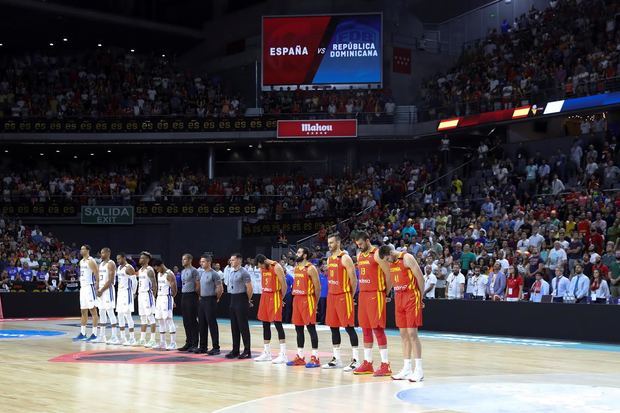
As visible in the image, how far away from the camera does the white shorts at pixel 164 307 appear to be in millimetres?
18703

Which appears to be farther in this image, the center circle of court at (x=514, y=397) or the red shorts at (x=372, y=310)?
the red shorts at (x=372, y=310)

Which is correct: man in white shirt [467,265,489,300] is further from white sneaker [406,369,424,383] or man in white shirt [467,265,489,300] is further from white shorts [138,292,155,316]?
white sneaker [406,369,424,383]

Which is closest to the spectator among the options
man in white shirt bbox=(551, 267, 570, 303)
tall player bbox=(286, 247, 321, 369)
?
man in white shirt bbox=(551, 267, 570, 303)

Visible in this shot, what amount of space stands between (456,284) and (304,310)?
960 cm

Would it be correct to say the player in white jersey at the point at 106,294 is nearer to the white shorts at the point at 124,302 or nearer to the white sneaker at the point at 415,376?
the white shorts at the point at 124,302

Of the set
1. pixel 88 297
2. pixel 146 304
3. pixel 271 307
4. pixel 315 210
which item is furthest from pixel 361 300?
pixel 315 210

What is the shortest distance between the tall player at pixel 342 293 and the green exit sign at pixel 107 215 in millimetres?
26842

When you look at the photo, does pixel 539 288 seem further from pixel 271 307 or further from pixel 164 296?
pixel 164 296

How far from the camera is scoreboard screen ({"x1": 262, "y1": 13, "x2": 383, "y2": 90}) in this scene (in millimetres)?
38812

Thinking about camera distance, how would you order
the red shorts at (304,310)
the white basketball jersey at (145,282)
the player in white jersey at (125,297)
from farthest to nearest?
the player in white jersey at (125,297) → the white basketball jersey at (145,282) → the red shorts at (304,310)

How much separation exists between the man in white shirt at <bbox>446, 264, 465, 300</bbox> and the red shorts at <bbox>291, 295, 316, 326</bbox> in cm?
936

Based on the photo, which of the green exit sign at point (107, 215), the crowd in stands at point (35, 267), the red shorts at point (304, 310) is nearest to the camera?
the red shorts at point (304, 310)

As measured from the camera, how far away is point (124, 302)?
20.0 metres

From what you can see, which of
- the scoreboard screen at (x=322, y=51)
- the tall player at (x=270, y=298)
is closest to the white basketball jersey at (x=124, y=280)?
the tall player at (x=270, y=298)
